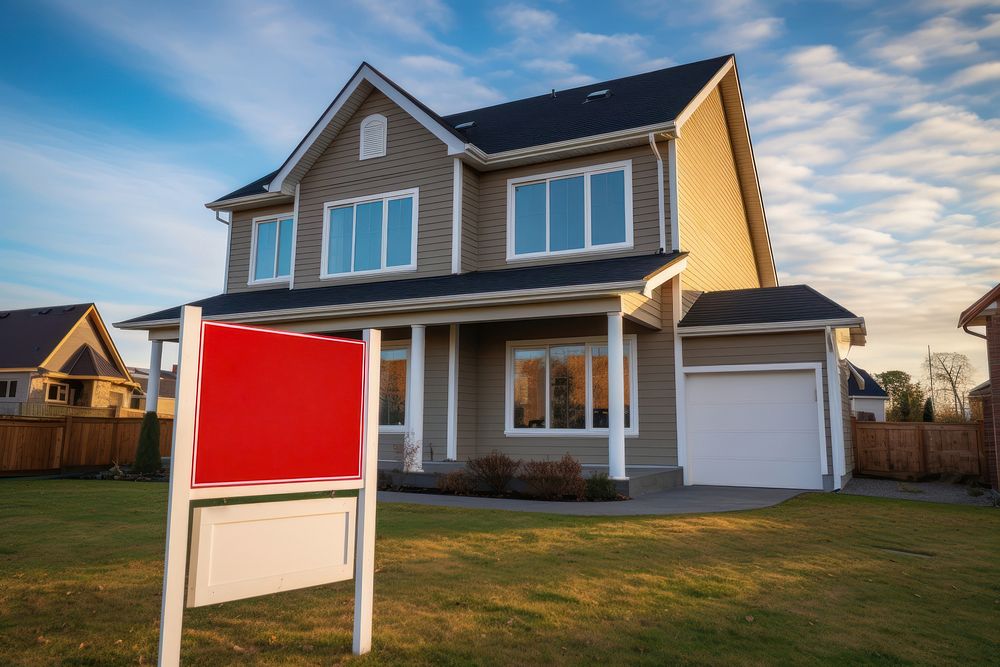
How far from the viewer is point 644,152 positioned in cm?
1422

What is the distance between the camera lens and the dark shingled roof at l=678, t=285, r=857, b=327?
13.0m

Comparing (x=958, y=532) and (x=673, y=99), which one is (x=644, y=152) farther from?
(x=958, y=532)

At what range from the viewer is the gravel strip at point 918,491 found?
1216cm

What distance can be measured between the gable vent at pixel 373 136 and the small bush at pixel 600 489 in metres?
9.55

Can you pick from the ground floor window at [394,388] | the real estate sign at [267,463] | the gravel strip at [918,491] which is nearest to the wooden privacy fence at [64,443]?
the ground floor window at [394,388]

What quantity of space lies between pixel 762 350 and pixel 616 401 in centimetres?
382

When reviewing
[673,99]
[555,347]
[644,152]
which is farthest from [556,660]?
[673,99]

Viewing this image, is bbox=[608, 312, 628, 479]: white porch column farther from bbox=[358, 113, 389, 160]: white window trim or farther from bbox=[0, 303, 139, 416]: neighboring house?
bbox=[0, 303, 139, 416]: neighboring house

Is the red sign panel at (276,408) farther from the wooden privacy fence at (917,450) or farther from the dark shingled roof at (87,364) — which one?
the dark shingled roof at (87,364)

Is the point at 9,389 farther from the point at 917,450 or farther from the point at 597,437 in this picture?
the point at 917,450

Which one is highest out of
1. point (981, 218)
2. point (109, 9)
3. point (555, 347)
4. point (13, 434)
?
point (109, 9)

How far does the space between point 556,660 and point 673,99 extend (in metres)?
13.7

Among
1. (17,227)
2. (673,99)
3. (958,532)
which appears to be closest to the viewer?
(958,532)

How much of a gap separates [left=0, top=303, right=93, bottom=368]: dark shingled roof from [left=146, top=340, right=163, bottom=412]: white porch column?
23.1 metres
